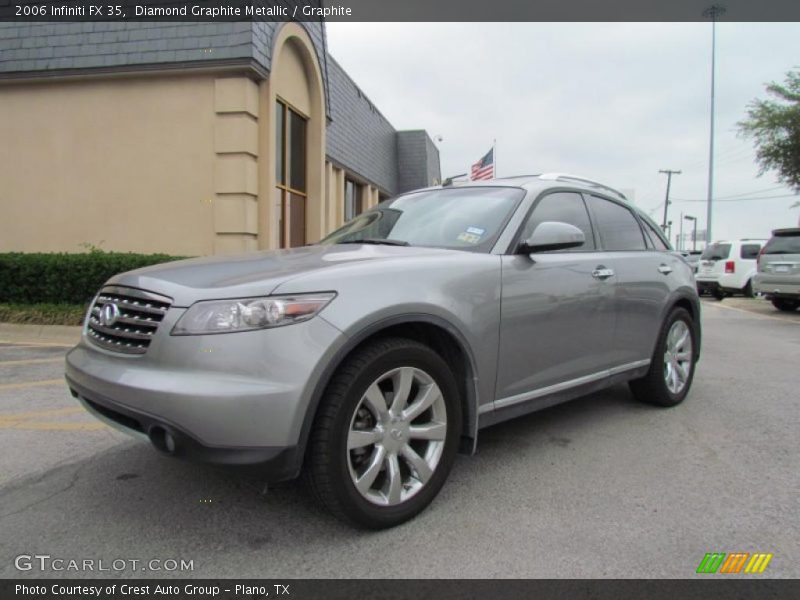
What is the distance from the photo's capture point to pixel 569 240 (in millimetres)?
3182

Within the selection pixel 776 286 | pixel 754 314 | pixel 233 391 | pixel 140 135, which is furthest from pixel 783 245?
pixel 233 391

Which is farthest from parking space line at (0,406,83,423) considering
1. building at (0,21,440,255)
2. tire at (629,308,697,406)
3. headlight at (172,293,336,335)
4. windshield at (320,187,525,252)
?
building at (0,21,440,255)

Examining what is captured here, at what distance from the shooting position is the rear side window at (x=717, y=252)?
1820 centimetres

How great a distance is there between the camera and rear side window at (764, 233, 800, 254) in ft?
41.8

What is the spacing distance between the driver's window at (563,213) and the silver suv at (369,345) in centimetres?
2

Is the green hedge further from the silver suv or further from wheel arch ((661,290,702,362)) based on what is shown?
wheel arch ((661,290,702,362))

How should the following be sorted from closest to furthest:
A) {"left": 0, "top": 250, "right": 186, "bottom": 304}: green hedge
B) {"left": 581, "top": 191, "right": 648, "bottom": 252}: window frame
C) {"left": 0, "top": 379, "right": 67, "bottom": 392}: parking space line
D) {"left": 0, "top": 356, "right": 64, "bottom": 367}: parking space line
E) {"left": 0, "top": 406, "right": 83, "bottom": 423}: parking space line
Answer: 1. {"left": 581, "top": 191, "right": 648, "bottom": 252}: window frame
2. {"left": 0, "top": 406, "right": 83, "bottom": 423}: parking space line
3. {"left": 0, "top": 379, "right": 67, "bottom": 392}: parking space line
4. {"left": 0, "top": 356, "right": 64, "bottom": 367}: parking space line
5. {"left": 0, "top": 250, "right": 186, "bottom": 304}: green hedge

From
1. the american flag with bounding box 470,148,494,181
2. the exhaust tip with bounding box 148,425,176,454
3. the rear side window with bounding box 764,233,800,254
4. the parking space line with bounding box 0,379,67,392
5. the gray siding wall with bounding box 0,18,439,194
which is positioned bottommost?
the parking space line with bounding box 0,379,67,392

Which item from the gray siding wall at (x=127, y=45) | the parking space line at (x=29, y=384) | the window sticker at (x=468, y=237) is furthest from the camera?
the gray siding wall at (x=127, y=45)

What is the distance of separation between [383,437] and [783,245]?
13739 millimetres

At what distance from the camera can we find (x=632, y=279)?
4078 millimetres

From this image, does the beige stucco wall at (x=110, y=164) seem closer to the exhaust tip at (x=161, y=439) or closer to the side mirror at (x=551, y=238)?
the side mirror at (x=551, y=238)

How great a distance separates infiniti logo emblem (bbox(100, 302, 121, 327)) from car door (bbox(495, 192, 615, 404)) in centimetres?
187
